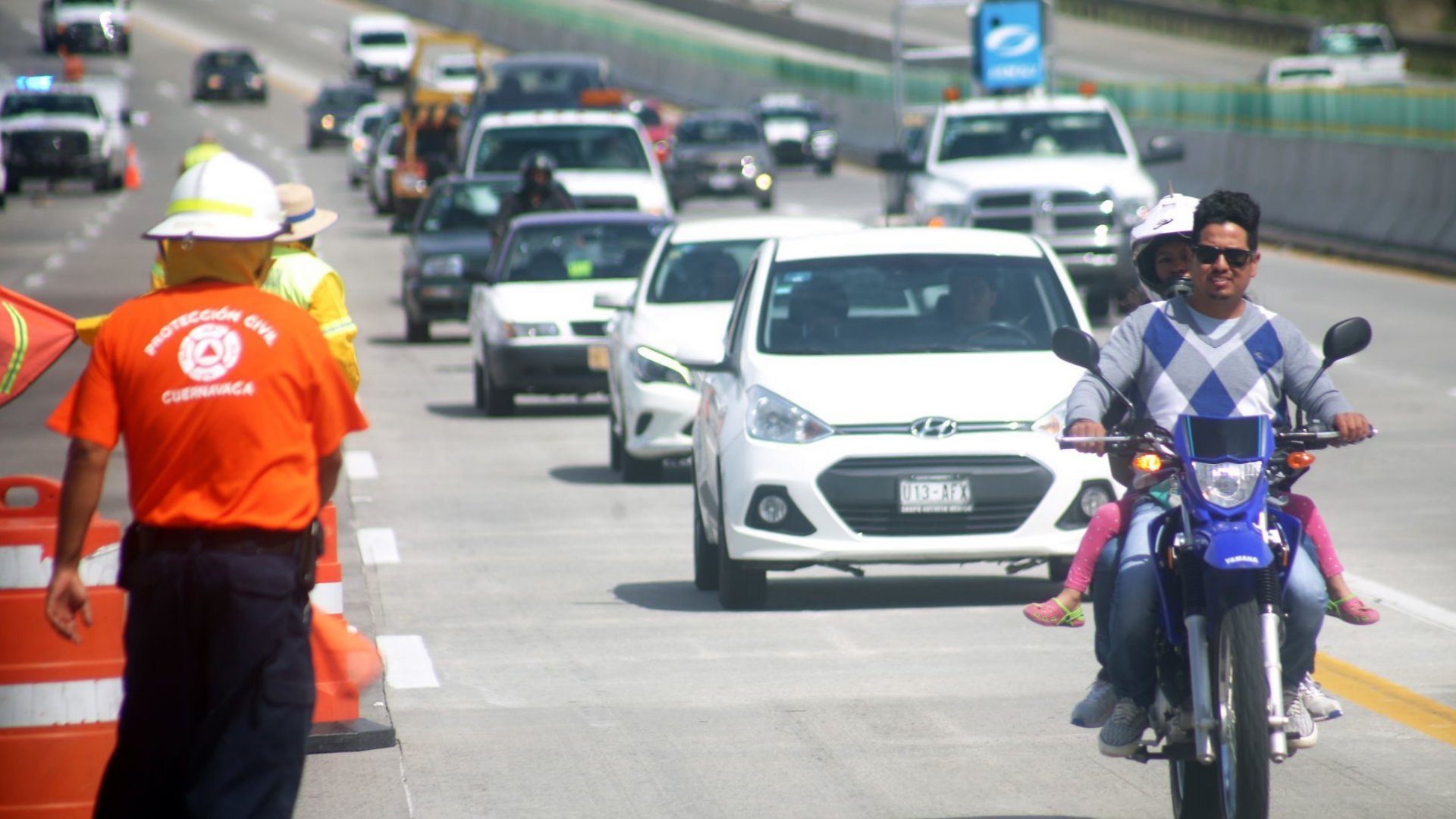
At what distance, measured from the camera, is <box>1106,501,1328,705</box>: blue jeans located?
20.8 feet

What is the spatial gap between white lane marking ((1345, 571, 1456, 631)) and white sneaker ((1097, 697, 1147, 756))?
4099mm

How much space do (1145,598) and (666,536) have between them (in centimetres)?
739

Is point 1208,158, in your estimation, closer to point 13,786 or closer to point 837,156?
point 837,156

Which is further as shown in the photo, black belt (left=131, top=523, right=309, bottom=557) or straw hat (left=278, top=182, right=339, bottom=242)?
straw hat (left=278, top=182, right=339, bottom=242)

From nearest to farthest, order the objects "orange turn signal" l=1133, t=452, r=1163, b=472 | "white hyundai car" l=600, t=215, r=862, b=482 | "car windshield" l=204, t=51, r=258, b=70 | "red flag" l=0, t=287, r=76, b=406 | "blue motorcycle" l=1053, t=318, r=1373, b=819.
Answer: "blue motorcycle" l=1053, t=318, r=1373, b=819 < "orange turn signal" l=1133, t=452, r=1163, b=472 < "red flag" l=0, t=287, r=76, b=406 < "white hyundai car" l=600, t=215, r=862, b=482 < "car windshield" l=204, t=51, r=258, b=70

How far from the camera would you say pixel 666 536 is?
45.2 feet

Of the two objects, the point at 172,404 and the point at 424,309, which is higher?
the point at 172,404

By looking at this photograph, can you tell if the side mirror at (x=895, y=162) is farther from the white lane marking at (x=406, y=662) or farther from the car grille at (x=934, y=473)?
the white lane marking at (x=406, y=662)

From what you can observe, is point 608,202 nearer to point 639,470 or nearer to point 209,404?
point 639,470

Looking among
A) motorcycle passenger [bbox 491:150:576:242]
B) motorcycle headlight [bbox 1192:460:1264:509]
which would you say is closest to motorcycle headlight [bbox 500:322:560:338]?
motorcycle passenger [bbox 491:150:576:242]

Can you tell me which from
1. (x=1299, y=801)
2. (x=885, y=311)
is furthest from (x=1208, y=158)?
(x=1299, y=801)

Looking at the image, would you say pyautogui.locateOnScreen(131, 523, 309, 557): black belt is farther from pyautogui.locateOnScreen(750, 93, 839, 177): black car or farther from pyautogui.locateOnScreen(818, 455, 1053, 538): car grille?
pyautogui.locateOnScreen(750, 93, 839, 177): black car

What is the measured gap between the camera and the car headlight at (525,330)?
19656 millimetres

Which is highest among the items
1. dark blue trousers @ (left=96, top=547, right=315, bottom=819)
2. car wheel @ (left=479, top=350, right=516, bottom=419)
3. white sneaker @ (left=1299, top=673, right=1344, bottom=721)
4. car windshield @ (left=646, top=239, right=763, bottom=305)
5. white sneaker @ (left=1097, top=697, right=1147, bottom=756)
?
dark blue trousers @ (left=96, top=547, right=315, bottom=819)
